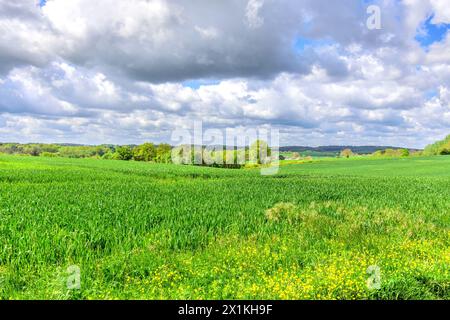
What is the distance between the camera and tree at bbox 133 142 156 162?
378 ft

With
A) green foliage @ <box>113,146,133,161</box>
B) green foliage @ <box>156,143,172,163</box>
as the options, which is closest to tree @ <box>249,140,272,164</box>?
green foliage @ <box>156,143,172,163</box>

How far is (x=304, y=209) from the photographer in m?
13.3

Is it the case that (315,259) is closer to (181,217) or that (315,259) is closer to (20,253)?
(181,217)

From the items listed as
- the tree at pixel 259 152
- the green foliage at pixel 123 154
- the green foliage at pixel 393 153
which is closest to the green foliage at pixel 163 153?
the green foliage at pixel 123 154

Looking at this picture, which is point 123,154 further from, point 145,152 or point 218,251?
point 218,251

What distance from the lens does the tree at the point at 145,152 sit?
115 metres

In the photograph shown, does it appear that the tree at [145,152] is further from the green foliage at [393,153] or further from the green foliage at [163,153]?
the green foliage at [393,153]

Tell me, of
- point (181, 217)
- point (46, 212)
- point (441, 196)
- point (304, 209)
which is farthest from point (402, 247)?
point (441, 196)

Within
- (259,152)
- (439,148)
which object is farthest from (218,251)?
(439,148)

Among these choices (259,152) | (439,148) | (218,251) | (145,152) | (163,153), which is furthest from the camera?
(439,148)

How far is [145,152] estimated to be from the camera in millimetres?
116250

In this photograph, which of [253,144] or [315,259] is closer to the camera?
[315,259]
